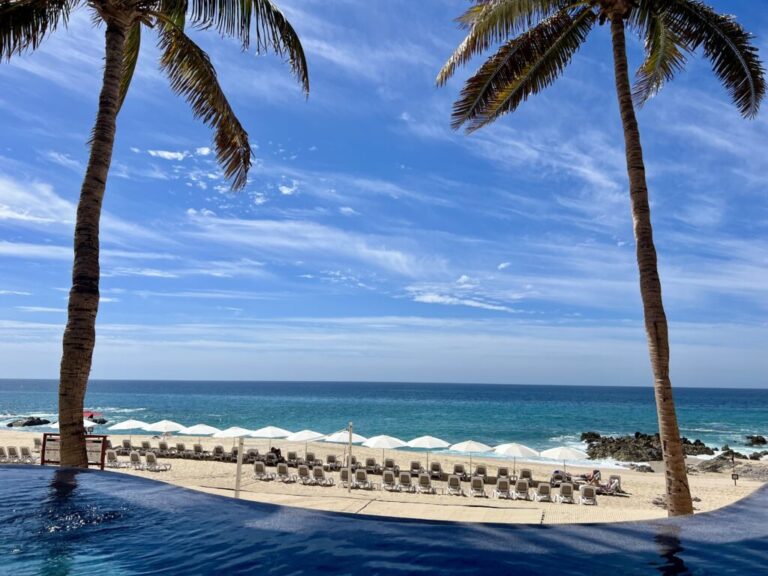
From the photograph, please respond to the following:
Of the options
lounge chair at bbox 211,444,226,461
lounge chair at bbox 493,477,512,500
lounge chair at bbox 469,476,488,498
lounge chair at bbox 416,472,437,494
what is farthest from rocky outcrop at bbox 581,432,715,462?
lounge chair at bbox 211,444,226,461

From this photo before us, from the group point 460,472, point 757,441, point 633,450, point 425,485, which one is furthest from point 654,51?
point 757,441

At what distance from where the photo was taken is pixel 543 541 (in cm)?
521

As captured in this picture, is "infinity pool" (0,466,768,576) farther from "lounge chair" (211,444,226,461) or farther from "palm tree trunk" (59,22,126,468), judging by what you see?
"lounge chair" (211,444,226,461)

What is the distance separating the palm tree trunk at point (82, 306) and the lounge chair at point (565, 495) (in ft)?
45.7

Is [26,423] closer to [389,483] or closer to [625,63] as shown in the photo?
[389,483]

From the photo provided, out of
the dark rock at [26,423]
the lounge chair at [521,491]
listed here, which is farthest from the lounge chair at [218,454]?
the dark rock at [26,423]

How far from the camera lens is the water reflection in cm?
471

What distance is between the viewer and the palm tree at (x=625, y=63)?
8.01 meters

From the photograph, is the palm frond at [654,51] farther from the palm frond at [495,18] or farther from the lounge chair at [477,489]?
the lounge chair at [477,489]

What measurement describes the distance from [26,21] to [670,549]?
11.4 m

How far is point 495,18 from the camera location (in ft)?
32.4

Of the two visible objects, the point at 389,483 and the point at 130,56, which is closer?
the point at 130,56

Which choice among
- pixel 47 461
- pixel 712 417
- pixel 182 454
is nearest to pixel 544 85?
pixel 47 461

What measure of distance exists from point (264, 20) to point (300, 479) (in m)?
14.8
